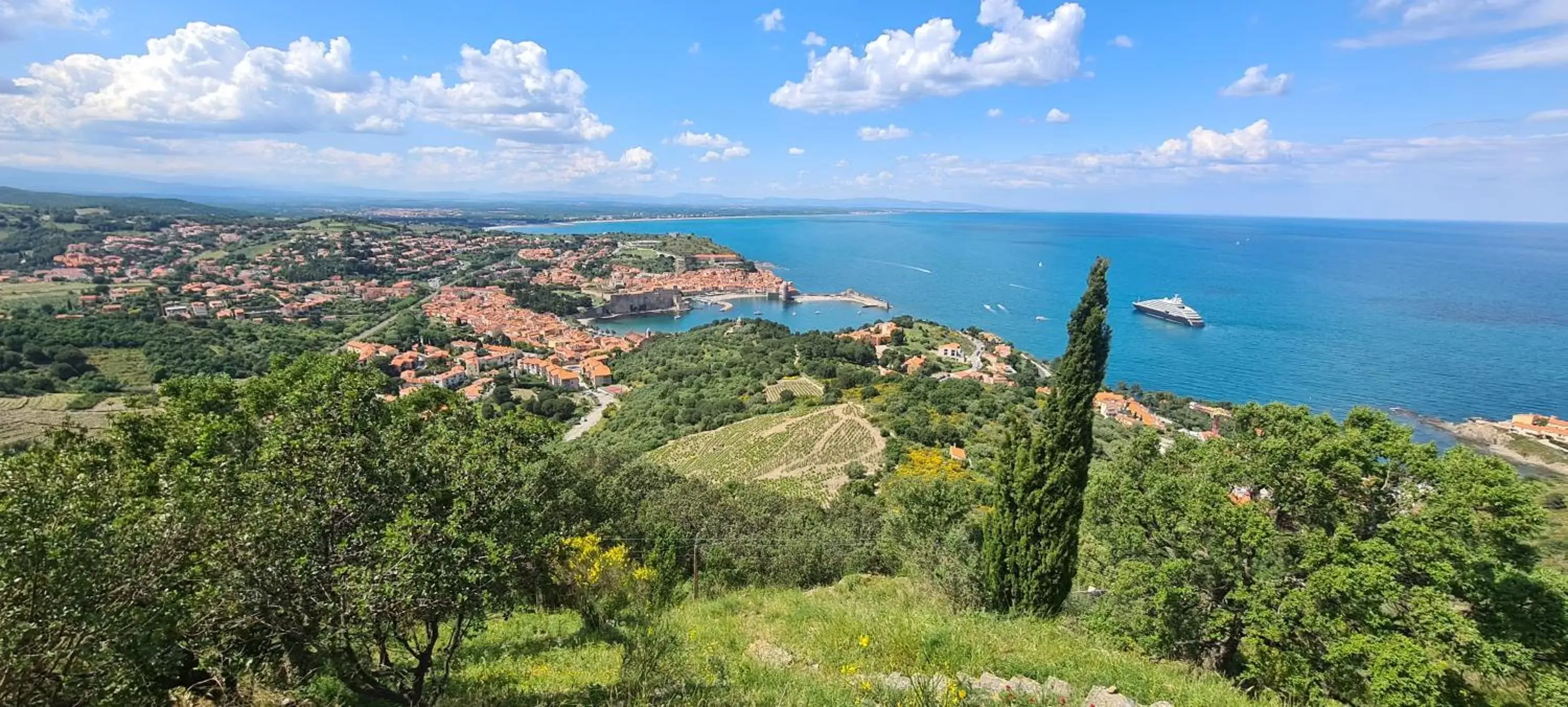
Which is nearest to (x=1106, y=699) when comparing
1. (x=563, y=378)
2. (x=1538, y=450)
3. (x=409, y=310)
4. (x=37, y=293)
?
(x=1538, y=450)

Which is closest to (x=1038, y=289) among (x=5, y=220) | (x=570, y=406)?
(x=570, y=406)

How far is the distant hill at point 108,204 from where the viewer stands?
14800 centimetres

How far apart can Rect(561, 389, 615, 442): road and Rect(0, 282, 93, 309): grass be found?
61.7 meters

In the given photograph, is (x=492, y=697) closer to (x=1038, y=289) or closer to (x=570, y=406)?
(x=570, y=406)

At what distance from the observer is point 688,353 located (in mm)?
60688

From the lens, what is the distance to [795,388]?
45719 mm

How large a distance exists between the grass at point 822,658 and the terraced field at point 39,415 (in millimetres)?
37120

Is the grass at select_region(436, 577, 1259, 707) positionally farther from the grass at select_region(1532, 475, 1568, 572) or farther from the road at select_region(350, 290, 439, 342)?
the road at select_region(350, 290, 439, 342)

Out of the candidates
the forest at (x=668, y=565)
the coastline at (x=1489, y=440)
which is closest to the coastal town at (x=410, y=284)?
the forest at (x=668, y=565)

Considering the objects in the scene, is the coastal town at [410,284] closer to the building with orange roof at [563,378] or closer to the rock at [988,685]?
the building with orange roof at [563,378]

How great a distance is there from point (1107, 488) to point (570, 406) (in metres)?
43.6

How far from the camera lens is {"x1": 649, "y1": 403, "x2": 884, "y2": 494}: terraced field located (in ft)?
96.1

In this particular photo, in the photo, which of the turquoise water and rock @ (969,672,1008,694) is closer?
rock @ (969,672,1008,694)

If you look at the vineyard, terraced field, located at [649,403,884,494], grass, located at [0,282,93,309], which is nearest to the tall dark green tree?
terraced field, located at [649,403,884,494]
